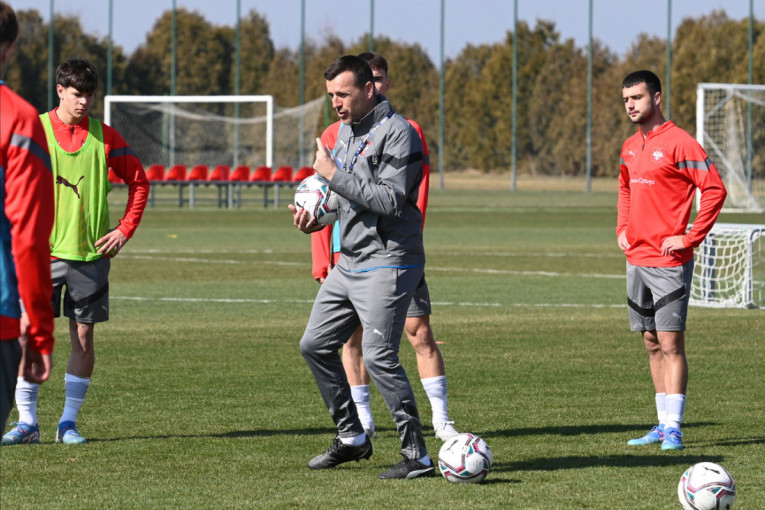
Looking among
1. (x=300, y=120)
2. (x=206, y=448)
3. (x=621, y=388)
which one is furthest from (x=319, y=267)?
(x=300, y=120)

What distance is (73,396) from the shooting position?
24.2 feet

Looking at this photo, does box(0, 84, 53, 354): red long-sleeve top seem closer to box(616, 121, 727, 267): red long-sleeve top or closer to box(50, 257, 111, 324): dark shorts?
box(50, 257, 111, 324): dark shorts

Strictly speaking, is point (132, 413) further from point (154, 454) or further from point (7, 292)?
point (7, 292)

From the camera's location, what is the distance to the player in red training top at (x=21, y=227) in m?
3.89

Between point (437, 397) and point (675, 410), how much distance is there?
1308 millimetres

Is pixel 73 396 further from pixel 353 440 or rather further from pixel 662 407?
pixel 662 407

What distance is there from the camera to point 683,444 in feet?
23.9

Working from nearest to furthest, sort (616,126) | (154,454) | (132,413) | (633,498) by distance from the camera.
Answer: (633,498) < (154,454) < (132,413) < (616,126)

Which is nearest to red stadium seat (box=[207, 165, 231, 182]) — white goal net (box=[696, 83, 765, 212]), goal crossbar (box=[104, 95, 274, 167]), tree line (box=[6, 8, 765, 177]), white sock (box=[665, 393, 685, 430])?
goal crossbar (box=[104, 95, 274, 167])

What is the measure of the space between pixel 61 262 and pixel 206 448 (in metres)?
1.28

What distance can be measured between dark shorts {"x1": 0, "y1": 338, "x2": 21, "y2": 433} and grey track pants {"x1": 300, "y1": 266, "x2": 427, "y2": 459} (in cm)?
247

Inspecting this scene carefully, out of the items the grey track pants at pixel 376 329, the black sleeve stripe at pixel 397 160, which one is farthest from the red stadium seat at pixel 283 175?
the black sleeve stripe at pixel 397 160

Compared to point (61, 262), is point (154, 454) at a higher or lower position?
lower

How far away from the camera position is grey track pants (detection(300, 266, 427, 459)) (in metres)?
6.25
